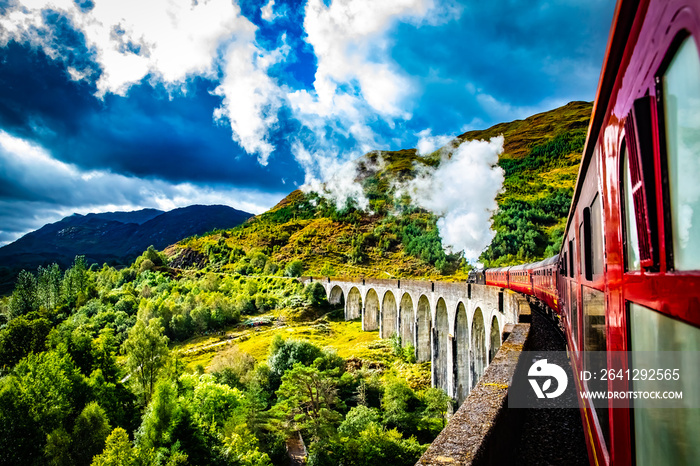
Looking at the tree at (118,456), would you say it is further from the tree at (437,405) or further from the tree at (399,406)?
the tree at (437,405)

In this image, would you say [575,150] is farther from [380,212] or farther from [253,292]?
[253,292]

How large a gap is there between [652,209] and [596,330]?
1981 millimetres

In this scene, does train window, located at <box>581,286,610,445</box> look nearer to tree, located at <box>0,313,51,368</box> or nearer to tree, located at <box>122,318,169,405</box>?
tree, located at <box>122,318,169,405</box>

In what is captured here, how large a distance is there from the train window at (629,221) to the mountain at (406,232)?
68.7 metres

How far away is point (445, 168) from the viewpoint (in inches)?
7840

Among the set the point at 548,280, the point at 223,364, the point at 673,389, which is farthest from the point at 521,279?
the point at 223,364

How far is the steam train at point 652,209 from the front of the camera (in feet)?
3.09

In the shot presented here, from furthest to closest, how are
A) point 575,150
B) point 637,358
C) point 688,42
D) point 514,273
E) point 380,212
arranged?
point 380,212, point 575,150, point 514,273, point 637,358, point 688,42

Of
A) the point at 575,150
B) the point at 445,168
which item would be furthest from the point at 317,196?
the point at 575,150

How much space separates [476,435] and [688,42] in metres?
3.58

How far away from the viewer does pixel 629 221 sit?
1688 millimetres

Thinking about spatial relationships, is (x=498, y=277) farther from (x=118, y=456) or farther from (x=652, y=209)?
(x=652, y=209)

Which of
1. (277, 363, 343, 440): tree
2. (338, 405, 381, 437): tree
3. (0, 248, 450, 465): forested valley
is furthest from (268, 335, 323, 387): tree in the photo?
(338, 405, 381, 437): tree

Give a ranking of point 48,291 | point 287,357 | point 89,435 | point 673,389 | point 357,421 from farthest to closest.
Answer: point 48,291 < point 287,357 < point 357,421 < point 89,435 < point 673,389
